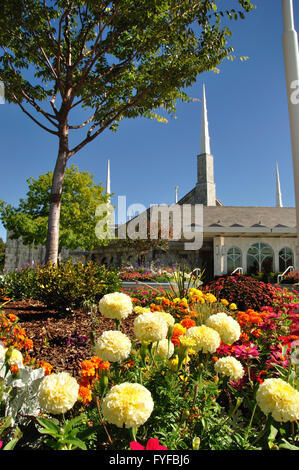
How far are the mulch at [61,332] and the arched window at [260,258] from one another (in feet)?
45.6

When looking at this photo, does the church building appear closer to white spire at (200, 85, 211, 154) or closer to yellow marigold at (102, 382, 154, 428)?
white spire at (200, 85, 211, 154)

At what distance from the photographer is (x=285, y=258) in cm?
1738

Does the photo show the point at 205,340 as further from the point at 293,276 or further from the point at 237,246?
the point at 237,246

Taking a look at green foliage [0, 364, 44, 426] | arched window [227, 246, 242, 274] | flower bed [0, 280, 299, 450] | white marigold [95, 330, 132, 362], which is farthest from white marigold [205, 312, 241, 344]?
arched window [227, 246, 242, 274]

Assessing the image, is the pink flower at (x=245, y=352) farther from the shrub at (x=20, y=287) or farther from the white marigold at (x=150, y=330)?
the shrub at (x=20, y=287)

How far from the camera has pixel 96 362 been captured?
70.1 inches

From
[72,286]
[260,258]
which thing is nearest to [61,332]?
[72,286]

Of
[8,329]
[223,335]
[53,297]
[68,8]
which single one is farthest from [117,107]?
[223,335]

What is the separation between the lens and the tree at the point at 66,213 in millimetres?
17422

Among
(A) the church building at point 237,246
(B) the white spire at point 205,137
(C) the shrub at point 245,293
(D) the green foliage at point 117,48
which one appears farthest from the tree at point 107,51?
(B) the white spire at point 205,137

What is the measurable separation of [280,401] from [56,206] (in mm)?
7340

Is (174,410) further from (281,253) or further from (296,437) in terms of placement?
(281,253)

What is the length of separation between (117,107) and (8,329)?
815 cm

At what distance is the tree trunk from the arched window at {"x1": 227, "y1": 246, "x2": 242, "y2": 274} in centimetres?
1198
